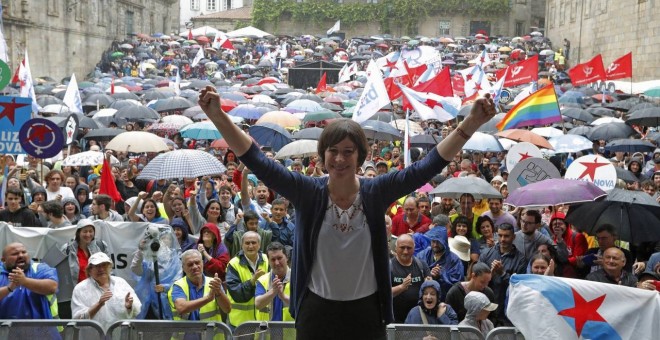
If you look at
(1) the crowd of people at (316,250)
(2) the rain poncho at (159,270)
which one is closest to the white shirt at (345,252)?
(1) the crowd of people at (316,250)

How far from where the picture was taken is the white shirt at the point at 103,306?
6.43 metres

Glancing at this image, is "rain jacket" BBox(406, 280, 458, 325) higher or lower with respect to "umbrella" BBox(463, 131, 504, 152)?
lower

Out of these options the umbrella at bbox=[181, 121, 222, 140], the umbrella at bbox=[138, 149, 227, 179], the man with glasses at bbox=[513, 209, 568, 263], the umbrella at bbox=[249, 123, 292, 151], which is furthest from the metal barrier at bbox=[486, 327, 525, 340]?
the umbrella at bbox=[181, 121, 222, 140]

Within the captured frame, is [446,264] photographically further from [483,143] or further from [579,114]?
[579,114]

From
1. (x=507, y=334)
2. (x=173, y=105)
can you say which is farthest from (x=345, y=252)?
(x=173, y=105)

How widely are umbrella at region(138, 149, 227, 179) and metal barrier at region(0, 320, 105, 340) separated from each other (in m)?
4.75

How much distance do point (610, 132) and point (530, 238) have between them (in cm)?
969

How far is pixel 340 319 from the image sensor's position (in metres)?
3.09

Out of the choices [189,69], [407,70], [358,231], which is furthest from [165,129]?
[189,69]

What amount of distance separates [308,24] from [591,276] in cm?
6669

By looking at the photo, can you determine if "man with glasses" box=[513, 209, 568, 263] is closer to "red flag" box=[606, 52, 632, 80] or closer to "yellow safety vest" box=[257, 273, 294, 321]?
"yellow safety vest" box=[257, 273, 294, 321]

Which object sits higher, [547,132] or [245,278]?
[547,132]

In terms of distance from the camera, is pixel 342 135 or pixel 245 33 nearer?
pixel 342 135

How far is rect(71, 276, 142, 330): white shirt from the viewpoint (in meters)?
6.43
